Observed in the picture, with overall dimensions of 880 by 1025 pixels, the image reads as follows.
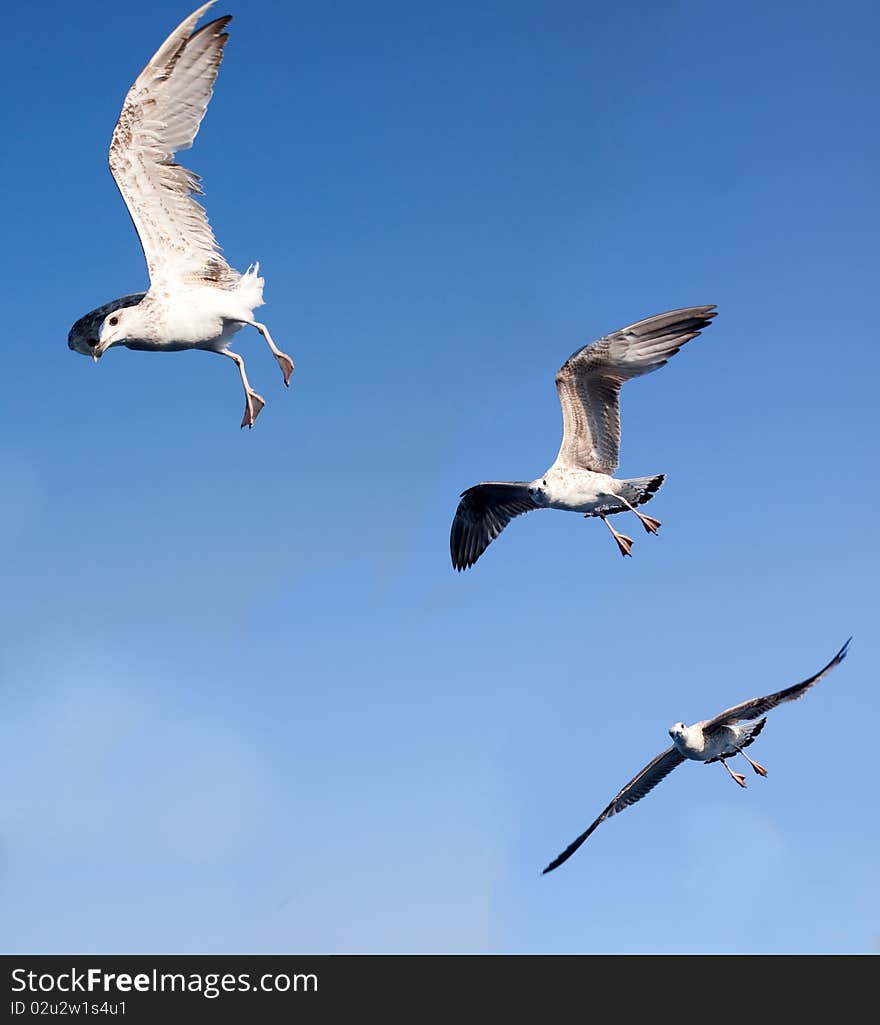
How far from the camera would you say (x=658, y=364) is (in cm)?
2016

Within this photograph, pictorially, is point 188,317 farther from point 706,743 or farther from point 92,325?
point 706,743

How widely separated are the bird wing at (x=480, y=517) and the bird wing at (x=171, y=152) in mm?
7285

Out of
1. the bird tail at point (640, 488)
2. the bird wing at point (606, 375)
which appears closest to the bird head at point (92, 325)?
the bird wing at point (606, 375)

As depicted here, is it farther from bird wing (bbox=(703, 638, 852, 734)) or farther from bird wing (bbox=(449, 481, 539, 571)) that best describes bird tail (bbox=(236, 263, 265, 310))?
bird wing (bbox=(703, 638, 852, 734))

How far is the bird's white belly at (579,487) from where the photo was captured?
21.0 metres

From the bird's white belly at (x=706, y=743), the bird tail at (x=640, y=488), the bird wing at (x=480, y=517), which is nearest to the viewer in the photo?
the bird tail at (x=640, y=488)

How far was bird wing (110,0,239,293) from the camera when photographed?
1780 cm

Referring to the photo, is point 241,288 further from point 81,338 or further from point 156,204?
point 81,338

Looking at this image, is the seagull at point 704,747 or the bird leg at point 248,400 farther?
the seagull at point 704,747

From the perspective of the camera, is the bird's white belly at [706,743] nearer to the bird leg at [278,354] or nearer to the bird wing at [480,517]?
the bird wing at [480,517]

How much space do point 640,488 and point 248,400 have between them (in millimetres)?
6641

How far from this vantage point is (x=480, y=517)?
24.4 metres

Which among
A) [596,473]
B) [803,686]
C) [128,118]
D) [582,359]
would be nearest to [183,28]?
[128,118]

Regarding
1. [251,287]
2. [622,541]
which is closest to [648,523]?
[622,541]
